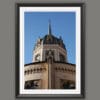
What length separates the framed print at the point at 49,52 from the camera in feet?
4.70

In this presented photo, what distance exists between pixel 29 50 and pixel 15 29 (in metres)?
0.15

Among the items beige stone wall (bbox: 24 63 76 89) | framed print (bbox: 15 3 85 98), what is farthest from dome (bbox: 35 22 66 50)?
beige stone wall (bbox: 24 63 76 89)

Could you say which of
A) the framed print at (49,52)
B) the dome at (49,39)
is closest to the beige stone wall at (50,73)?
the framed print at (49,52)

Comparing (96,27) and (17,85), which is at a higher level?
(96,27)

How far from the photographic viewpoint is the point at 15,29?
4.71 feet

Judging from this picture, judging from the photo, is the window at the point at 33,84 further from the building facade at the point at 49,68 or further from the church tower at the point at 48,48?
the church tower at the point at 48,48

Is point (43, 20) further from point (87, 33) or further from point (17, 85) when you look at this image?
point (17, 85)

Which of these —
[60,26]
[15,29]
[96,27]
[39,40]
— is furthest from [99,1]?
[15,29]

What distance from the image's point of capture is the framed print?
1.43m

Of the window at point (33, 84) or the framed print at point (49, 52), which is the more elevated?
the framed print at point (49, 52)

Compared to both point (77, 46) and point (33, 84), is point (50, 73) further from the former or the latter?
point (77, 46)

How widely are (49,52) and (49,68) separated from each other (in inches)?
3.7

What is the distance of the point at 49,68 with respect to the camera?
4.71 feet

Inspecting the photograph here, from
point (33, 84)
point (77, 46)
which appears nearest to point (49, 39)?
point (77, 46)
